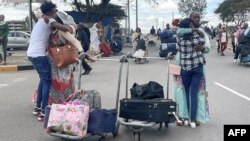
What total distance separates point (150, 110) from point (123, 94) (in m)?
4.08

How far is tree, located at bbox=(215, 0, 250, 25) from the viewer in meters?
55.1

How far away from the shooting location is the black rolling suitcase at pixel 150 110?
20.2ft

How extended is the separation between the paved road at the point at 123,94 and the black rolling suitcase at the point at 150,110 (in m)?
0.34

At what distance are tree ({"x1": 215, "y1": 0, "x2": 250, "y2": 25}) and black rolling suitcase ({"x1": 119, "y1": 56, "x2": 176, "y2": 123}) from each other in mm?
48414

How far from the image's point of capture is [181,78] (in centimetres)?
714

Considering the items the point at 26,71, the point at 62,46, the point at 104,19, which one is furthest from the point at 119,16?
the point at 62,46

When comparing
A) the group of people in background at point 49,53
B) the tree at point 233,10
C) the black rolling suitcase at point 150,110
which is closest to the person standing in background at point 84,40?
the group of people in background at point 49,53

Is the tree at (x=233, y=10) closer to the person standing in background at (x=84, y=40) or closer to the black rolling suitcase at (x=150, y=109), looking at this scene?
the person standing in background at (x=84, y=40)

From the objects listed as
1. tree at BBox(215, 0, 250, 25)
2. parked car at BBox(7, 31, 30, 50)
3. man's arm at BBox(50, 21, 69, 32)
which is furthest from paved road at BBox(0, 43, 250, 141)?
tree at BBox(215, 0, 250, 25)

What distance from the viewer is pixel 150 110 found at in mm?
6148

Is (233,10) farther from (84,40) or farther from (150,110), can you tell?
(150,110)

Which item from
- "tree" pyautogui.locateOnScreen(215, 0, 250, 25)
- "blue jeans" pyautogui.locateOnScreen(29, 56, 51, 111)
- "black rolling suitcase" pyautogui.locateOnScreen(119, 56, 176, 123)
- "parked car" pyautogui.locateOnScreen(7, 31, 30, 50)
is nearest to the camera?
"black rolling suitcase" pyautogui.locateOnScreen(119, 56, 176, 123)

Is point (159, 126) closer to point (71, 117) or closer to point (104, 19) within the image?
point (71, 117)

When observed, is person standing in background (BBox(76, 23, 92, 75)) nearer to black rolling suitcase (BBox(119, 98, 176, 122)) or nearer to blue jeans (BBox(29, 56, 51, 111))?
blue jeans (BBox(29, 56, 51, 111))
